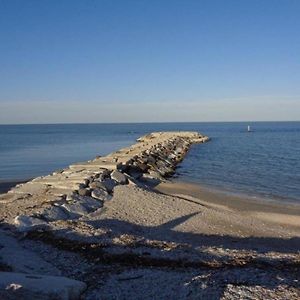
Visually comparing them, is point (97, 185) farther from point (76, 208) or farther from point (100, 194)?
point (76, 208)

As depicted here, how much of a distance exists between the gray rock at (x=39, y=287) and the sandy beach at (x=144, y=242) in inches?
0.8

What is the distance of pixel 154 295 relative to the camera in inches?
199

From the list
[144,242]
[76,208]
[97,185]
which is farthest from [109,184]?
[144,242]

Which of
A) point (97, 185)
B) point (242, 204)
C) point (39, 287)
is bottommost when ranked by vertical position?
point (242, 204)

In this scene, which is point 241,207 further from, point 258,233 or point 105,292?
point 105,292

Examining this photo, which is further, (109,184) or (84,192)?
(109,184)

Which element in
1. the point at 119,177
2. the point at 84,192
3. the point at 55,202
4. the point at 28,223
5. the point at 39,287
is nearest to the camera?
the point at 39,287

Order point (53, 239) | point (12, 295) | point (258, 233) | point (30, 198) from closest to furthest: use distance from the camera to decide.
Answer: point (12, 295)
point (53, 239)
point (258, 233)
point (30, 198)

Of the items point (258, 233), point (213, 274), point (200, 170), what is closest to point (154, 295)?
point (213, 274)

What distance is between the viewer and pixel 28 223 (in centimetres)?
836

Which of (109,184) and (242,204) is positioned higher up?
(109,184)

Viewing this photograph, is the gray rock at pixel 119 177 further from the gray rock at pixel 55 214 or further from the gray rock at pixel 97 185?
the gray rock at pixel 55 214

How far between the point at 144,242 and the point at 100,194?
196 inches

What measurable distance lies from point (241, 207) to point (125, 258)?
7.54 meters
